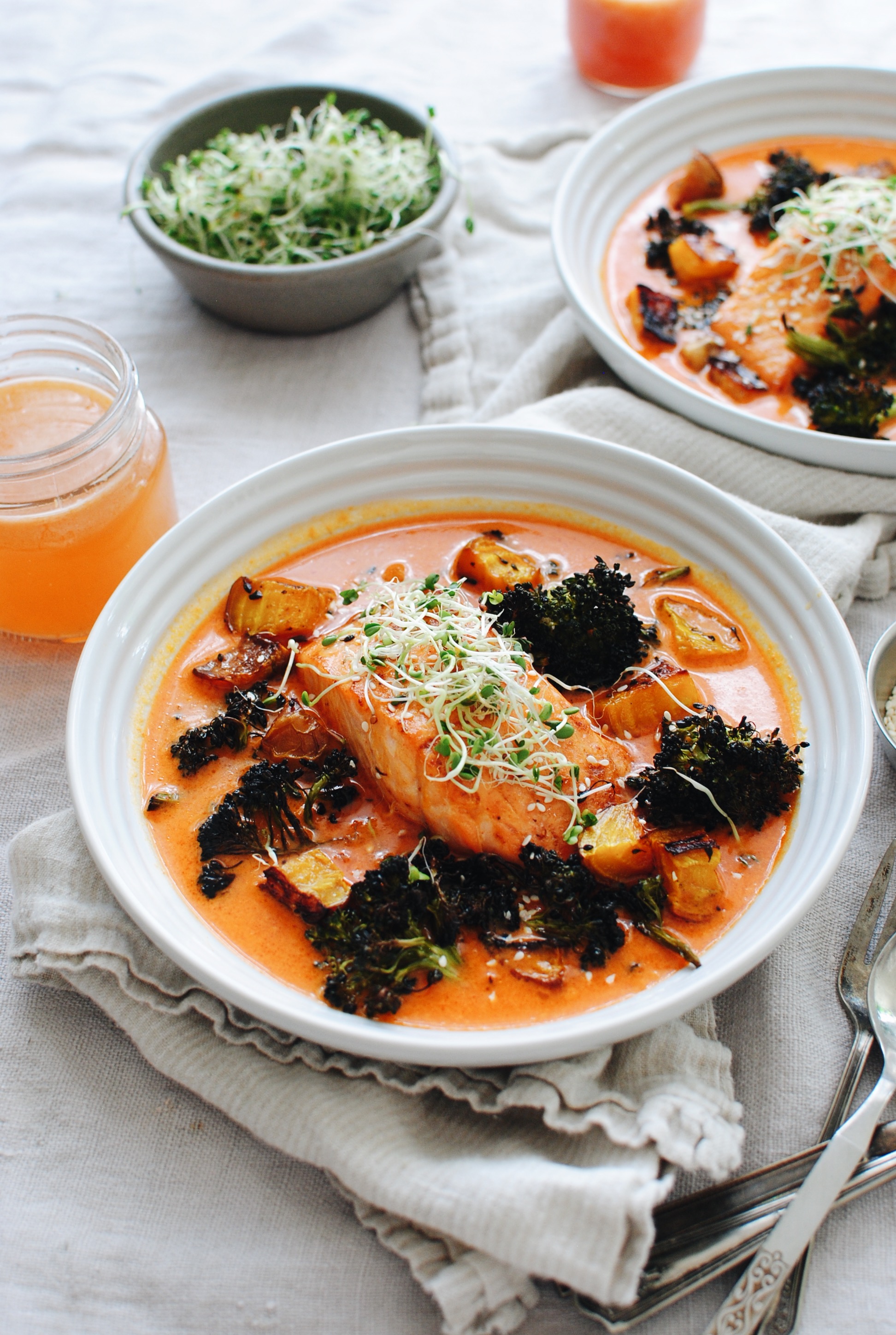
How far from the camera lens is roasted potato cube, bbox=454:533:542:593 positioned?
3592mm

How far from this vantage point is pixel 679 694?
3.29 meters

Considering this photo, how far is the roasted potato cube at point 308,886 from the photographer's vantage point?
2.88 metres

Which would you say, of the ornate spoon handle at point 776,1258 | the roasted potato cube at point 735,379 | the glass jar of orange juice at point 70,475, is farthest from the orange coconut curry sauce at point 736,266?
the ornate spoon handle at point 776,1258

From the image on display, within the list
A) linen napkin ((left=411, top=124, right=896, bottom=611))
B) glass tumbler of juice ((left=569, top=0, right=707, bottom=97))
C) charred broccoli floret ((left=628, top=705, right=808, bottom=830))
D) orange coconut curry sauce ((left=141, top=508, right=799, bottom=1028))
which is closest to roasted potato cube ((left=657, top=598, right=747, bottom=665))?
orange coconut curry sauce ((left=141, top=508, right=799, bottom=1028))

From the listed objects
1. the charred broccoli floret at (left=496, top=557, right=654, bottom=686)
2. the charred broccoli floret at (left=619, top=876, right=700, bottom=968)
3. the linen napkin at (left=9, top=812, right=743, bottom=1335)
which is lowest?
the linen napkin at (left=9, top=812, right=743, bottom=1335)

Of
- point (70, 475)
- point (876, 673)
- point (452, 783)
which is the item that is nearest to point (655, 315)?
point (876, 673)

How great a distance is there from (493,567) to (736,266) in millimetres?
2402

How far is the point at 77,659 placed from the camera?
4.02 metres

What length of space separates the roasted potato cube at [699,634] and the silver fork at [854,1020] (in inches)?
30.2

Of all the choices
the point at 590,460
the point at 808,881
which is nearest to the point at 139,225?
the point at 590,460

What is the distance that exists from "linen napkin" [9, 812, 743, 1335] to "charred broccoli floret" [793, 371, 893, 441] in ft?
7.99

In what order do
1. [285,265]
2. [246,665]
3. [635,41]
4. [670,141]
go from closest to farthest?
[246,665] → [285,265] → [670,141] → [635,41]

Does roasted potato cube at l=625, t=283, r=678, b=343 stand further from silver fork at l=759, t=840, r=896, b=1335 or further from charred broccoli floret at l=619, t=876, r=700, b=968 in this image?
charred broccoli floret at l=619, t=876, r=700, b=968

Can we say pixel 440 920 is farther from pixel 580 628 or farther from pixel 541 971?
pixel 580 628
